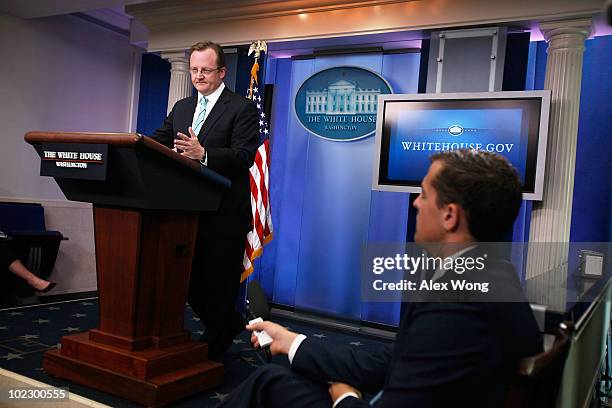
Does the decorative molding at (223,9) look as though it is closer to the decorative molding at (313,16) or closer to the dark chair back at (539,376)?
the decorative molding at (313,16)

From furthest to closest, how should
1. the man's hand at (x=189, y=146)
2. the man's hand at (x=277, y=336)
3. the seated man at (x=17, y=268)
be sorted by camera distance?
the seated man at (x=17, y=268)
the man's hand at (x=189, y=146)
the man's hand at (x=277, y=336)

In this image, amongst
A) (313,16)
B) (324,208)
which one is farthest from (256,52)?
(324,208)

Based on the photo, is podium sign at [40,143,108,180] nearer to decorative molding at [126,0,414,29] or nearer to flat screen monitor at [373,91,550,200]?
flat screen monitor at [373,91,550,200]

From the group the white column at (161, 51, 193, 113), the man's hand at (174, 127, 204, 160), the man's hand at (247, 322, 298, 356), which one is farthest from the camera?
the white column at (161, 51, 193, 113)

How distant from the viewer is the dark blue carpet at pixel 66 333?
7.15 ft

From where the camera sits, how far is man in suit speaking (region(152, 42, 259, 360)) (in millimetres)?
2475

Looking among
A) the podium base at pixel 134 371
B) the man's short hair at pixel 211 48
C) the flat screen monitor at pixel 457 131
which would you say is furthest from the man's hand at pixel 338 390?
the flat screen monitor at pixel 457 131

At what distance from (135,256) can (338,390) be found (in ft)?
3.60

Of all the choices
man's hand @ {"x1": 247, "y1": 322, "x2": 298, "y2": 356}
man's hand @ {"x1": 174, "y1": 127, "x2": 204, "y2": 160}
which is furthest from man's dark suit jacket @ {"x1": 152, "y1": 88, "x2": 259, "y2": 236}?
man's hand @ {"x1": 247, "y1": 322, "x2": 298, "y2": 356}

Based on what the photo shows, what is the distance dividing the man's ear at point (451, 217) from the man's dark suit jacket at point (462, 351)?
0.11 m

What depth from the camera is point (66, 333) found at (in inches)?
129

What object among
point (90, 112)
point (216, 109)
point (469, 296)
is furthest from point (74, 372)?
point (90, 112)

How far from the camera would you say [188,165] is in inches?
78.4

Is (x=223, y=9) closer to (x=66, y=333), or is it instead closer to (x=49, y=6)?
(x=49, y=6)
